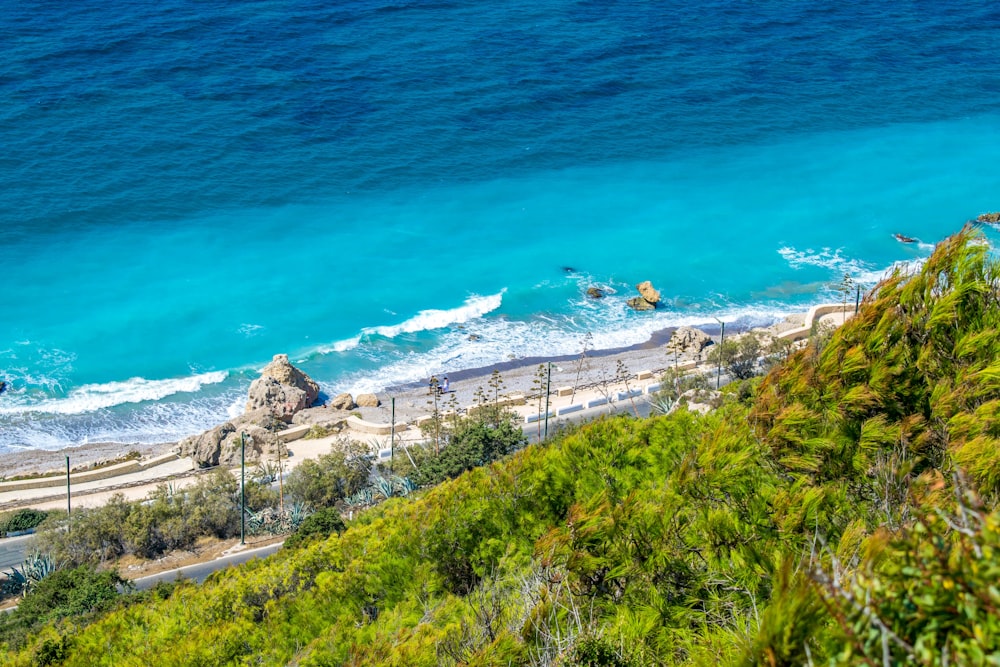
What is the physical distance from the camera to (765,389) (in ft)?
36.1

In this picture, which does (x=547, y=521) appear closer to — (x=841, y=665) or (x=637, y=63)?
(x=841, y=665)

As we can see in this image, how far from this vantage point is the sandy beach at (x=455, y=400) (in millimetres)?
34375

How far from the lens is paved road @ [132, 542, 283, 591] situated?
26438 mm

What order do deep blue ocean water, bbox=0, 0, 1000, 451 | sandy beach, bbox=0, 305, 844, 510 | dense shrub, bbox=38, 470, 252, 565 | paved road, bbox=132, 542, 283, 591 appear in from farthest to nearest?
deep blue ocean water, bbox=0, 0, 1000, 451 → sandy beach, bbox=0, 305, 844, 510 → dense shrub, bbox=38, 470, 252, 565 → paved road, bbox=132, 542, 283, 591

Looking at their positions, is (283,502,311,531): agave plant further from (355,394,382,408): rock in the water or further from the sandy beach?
(355,394,382,408): rock in the water

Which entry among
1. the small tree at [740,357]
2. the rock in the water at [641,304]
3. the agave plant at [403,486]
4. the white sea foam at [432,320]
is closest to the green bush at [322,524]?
the agave plant at [403,486]

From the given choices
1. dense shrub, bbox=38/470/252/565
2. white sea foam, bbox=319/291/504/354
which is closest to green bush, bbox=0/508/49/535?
dense shrub, bbox=38/470/252/565

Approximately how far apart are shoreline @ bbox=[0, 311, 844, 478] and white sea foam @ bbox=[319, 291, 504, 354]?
15.5 feet

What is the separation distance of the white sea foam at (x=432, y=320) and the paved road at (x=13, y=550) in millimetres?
18370

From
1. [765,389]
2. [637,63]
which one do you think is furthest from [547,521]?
[637,63]

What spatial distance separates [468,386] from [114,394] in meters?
16.5

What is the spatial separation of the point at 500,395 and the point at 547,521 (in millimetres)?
27891

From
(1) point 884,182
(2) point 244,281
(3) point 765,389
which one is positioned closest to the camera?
(3) point 765,389

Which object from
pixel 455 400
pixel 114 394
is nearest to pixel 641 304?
pixel 455 400
